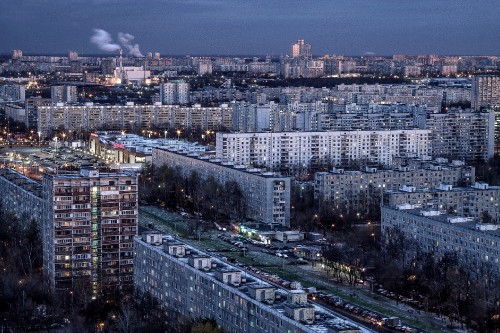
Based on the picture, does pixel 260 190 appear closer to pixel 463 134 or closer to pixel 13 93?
pixel 463 134

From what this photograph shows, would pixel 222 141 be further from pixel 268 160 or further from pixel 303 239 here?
pixel 303 239

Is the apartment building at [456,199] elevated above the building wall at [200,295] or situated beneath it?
elevated above

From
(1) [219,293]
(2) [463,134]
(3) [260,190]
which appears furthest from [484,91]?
(1) [219,293]

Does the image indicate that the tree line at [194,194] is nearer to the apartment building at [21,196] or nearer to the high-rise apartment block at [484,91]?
the apartment building at [21,196]

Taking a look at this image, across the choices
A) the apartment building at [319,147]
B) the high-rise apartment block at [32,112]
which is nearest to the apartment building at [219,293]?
the apartment building at [319,147]

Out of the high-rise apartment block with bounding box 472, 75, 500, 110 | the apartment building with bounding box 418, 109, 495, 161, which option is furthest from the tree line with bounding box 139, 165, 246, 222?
the high-rise apartment block with bounding box 472, 75, 500, 110

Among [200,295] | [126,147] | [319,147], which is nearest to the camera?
[200,295]
